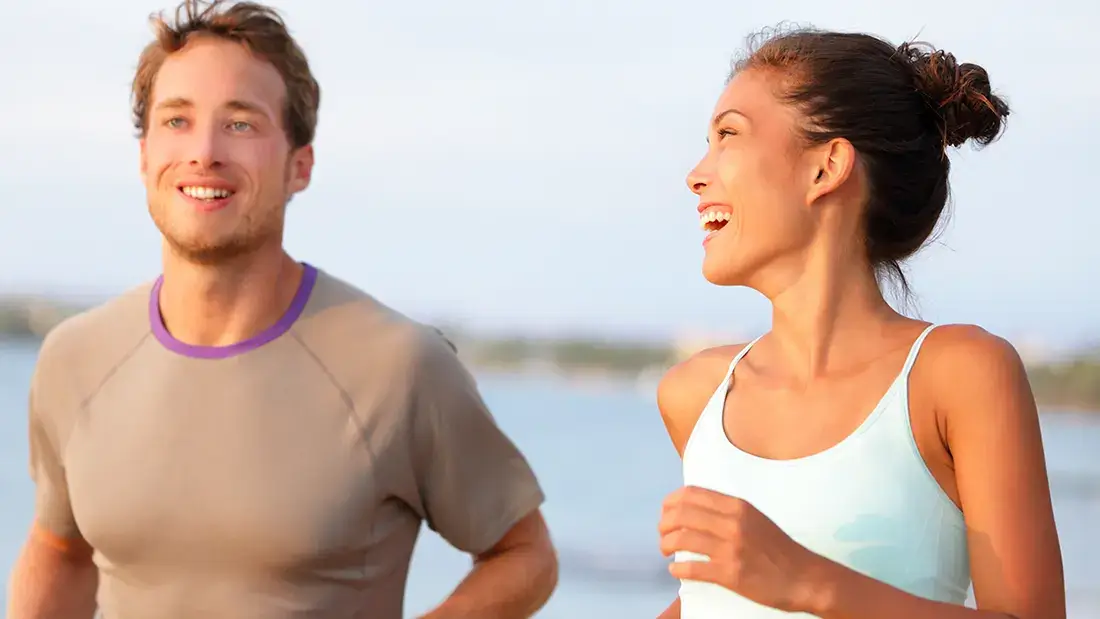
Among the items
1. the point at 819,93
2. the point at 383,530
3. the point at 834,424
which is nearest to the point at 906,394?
the point at 834,424

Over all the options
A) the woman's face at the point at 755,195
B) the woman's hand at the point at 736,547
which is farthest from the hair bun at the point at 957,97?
the woman's hand at the point at 736,547

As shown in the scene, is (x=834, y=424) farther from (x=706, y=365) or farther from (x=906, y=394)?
(x=706, y=365)

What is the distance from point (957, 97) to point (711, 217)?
44cm

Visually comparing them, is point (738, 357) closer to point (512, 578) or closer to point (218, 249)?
point (512, 578)

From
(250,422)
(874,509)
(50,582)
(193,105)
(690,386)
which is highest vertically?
(193,105)

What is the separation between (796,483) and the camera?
7.29 feet

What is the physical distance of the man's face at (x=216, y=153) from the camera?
2996mm

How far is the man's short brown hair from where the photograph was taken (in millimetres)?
3150

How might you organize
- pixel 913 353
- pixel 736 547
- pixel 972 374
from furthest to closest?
pixel 913 353 → pixel 972 374 → pixel 736 547

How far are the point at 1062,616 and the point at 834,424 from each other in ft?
1.42

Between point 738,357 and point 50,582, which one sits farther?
point 50,582

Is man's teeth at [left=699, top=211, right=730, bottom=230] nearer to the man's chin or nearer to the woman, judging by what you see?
the woman

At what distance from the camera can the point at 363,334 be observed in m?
3.12

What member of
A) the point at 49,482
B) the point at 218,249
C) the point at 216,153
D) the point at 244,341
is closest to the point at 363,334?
the point at 244,341
